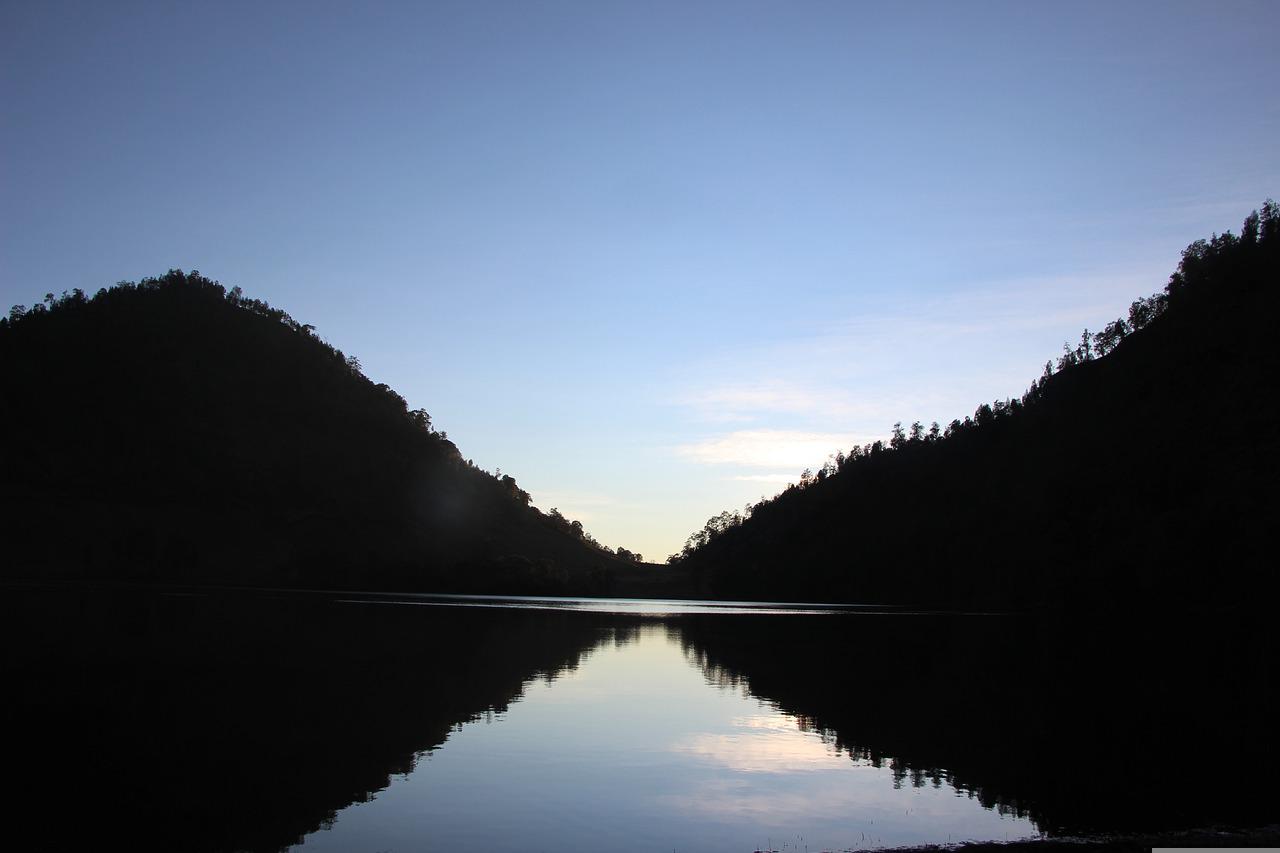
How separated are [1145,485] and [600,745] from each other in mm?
127723

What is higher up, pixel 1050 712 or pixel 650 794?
pixel 650 794

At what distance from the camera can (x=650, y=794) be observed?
82.4ft

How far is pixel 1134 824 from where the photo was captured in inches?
869

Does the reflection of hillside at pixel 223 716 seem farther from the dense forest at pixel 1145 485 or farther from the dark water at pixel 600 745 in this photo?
the dense forest at pixel 1145 485

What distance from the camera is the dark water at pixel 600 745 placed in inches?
853

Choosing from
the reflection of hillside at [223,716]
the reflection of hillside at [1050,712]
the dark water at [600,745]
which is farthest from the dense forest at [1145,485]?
the reflection of hillside at [223,716]

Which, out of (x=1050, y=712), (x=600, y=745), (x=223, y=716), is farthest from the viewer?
(x=1050, y=712)

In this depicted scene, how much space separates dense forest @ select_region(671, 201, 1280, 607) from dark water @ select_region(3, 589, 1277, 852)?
58101mm

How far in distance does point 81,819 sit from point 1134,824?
76.9 feet

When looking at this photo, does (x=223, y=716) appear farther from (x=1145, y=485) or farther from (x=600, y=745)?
(x=1145, y=485)

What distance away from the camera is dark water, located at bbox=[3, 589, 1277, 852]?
21.7 meters

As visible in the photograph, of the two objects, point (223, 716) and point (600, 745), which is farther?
point (223, 716)

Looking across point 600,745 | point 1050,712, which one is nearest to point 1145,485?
point 1050,712

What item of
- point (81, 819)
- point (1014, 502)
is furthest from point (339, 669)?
point (1014, 502)
